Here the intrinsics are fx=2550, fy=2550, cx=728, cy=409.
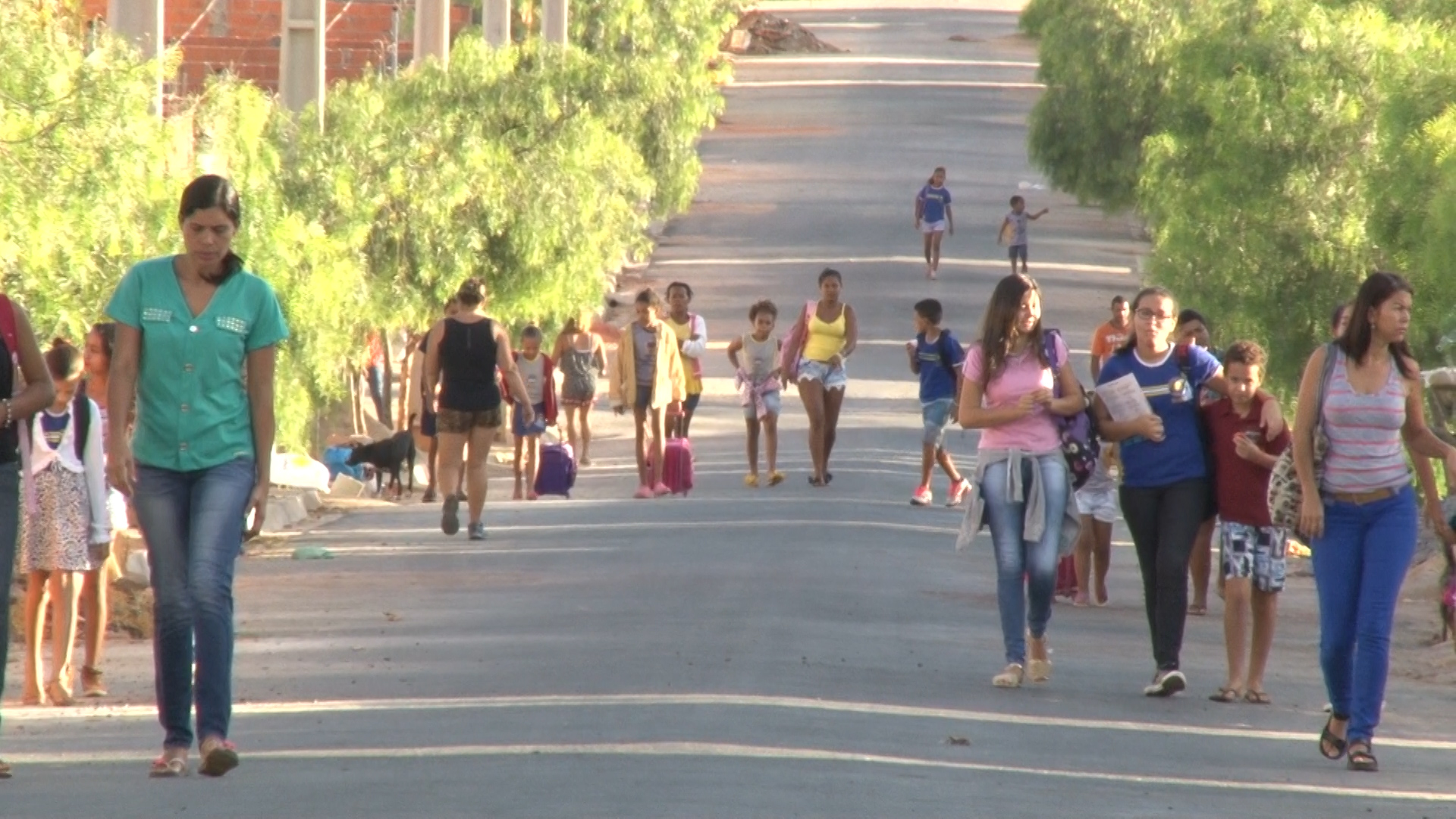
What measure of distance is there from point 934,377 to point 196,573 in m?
12.4

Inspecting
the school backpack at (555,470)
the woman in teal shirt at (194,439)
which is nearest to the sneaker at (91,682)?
the woman in teal shirt at (194,439)

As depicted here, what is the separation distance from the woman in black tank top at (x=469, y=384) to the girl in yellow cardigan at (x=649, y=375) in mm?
3345

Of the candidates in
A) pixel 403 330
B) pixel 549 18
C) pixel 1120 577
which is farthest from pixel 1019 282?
pixel 549 18

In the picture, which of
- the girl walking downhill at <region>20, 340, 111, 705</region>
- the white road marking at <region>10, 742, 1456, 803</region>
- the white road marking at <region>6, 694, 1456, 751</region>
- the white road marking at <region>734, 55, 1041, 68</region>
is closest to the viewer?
the white road marking at <region>10, 742, 1456, 803</region>

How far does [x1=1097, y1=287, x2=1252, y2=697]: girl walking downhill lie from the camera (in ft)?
36.2

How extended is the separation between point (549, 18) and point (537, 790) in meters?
28.5

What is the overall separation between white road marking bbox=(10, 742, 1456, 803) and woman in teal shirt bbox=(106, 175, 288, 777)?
0.66 meters

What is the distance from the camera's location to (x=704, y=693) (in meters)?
10.1

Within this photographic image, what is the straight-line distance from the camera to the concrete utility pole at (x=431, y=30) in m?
28.6

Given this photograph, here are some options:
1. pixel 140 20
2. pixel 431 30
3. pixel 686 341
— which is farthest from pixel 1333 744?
pixel 431 30

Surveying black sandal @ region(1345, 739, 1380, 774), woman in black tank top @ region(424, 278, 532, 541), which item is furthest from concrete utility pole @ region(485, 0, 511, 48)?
black sandal @ region(1345, 739, 1380, 774)

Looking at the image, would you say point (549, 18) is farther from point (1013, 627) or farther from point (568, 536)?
point (1013, 627)

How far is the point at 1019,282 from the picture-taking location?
11023 millimetres

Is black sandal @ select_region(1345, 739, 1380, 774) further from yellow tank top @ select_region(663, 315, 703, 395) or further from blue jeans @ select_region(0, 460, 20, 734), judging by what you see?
yellow tank top @ select_region(663, 315, 703, 395)
